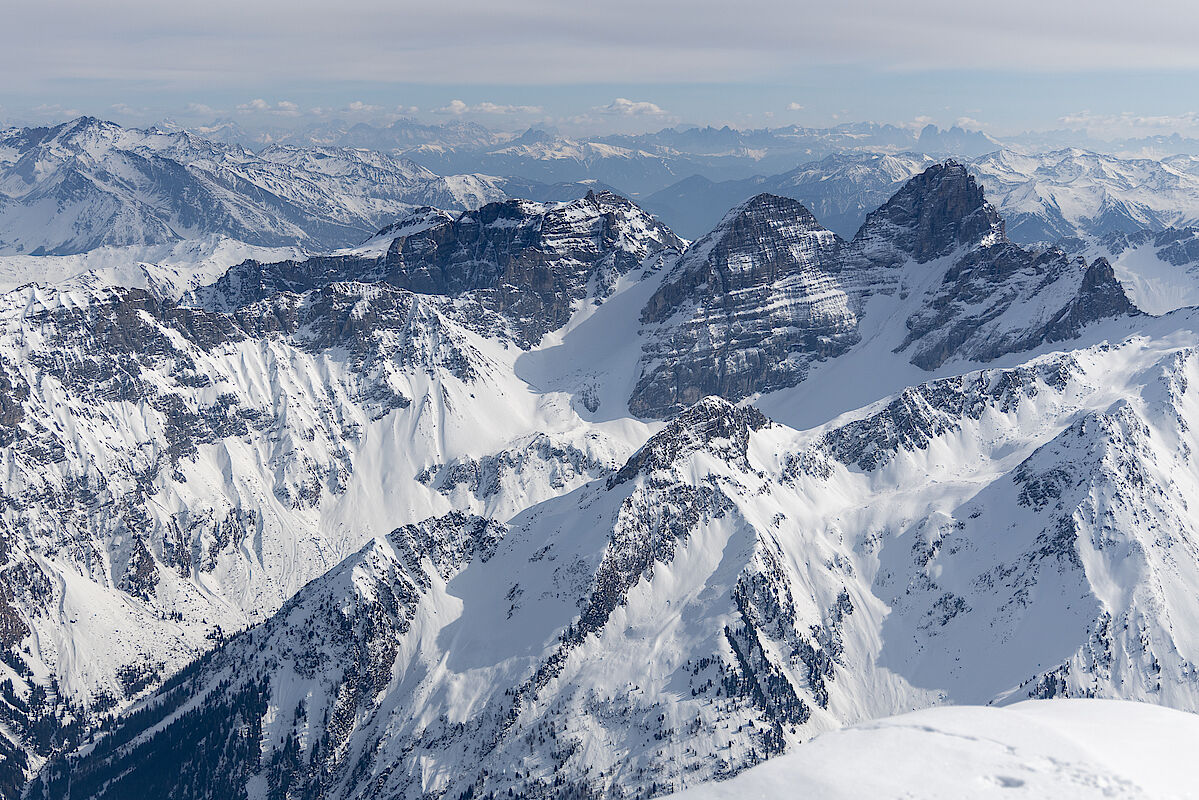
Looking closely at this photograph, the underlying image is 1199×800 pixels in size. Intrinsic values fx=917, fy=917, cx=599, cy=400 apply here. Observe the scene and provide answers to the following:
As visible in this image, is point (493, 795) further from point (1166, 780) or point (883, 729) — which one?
point (1166, 780)

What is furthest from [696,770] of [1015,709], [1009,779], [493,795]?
[1009,779]

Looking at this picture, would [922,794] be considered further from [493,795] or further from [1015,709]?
[493,795]

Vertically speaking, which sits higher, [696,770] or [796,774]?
[796,774]

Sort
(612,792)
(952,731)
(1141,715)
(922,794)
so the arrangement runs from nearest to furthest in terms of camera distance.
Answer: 1. (922,794)
2. (952,731)
3. (1141,715)
4. (612,792)

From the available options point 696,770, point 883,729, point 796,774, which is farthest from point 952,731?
point 696,770

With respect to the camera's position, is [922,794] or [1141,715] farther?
Answer: [1141,715]

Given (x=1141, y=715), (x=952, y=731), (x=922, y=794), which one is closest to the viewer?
(x=922, y=794)
